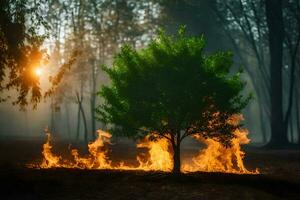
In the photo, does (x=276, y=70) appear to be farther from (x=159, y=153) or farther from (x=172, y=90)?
(x=172, y=90)

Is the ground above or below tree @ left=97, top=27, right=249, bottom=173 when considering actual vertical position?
below

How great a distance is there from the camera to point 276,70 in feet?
117

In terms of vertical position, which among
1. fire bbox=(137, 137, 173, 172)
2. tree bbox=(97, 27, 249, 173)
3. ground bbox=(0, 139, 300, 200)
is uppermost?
tree bbox=(97, 27, 249, 173)

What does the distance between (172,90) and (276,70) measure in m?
21.0

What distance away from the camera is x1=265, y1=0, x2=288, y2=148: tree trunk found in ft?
115

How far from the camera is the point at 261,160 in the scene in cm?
2647

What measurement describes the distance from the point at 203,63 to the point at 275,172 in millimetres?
6975

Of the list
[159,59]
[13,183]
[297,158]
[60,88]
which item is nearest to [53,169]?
[13,183]

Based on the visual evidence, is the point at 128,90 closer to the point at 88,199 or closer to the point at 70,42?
the point at 88,199


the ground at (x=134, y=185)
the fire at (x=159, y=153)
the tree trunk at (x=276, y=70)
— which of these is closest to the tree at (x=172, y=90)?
the ground at (x=134, y=185)

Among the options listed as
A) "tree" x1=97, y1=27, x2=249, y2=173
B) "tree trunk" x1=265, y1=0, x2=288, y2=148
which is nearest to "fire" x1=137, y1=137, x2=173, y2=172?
"tree" x1=97, y1=27, x2=249, y2=173

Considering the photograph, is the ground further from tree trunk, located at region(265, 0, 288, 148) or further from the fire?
tree trunk, located at region(265, 0, 288, 148)

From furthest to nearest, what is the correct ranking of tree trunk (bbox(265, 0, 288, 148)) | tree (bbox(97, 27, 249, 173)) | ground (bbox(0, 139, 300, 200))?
tree trunk (bbox(265, 0, 288, 148)) → tree (bbox(97, 27, 249, 173)) → ground (bbox(0, 139, 300, 200))

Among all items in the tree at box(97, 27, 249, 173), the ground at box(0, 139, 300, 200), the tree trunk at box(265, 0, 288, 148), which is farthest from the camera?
the tree trunk at box(265, 0, 288, 148)
